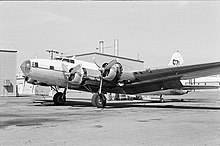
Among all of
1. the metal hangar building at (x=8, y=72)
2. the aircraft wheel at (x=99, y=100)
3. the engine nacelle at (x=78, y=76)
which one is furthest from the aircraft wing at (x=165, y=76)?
the metal hangar building at (x=8, y=72)

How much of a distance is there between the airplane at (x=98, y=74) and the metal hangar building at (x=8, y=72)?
29.5 meters

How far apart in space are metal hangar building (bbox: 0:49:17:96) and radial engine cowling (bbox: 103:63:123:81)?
32.2m

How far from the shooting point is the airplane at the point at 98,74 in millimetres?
17453

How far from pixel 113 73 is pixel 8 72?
3306 centimetres

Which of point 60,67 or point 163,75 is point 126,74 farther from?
point 60,67

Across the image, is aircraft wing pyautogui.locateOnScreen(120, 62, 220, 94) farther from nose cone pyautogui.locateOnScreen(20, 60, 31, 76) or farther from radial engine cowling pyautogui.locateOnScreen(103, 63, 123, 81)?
nose cone pyautogui.locateOnScreen(20, 60, 31, 76)

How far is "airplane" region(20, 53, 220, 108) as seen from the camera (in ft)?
57.3

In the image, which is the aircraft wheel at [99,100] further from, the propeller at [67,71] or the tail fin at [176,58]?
the tail fin at [176,58]

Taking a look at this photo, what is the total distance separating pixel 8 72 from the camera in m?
46.5

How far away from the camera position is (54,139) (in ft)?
22.8

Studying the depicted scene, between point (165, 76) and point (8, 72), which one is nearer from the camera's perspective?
point (165, 76)

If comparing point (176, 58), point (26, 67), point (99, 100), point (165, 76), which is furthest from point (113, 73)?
point (176, 58)

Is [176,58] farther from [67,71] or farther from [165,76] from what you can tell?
[67,71]

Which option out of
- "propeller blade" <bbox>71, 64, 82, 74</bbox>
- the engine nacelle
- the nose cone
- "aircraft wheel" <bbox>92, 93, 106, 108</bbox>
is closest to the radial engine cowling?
"aircraft wheel" <bbox>92, 93, 106, 108</bbox>
